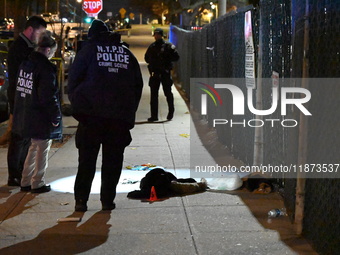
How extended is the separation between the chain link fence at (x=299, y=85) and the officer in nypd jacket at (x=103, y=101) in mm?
1622

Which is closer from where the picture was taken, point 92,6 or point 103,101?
point 103,101

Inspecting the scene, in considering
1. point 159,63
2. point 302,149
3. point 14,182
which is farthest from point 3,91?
point 302,149

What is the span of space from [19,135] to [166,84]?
6.10 meters

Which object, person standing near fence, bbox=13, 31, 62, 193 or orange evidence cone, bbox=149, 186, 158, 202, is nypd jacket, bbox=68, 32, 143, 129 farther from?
orange evidence cone, bbox=149, 186, 158, 202

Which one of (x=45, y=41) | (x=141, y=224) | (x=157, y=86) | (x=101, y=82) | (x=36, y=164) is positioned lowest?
(x=141, y=224)

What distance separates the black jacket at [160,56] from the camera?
13.0 meters

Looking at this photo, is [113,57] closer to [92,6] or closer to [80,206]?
[80,206]

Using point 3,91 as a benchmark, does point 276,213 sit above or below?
below

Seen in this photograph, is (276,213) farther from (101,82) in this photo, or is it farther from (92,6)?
(92,6)

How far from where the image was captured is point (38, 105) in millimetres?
7074

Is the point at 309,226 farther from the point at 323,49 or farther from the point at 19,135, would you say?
the point at 19,135

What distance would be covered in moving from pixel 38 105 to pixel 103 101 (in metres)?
1.17

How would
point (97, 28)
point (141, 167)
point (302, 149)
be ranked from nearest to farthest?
point (302, 149) → point (97, 28) → point (141, 167)

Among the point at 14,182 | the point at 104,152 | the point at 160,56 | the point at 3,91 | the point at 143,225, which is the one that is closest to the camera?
the point at 143,225
